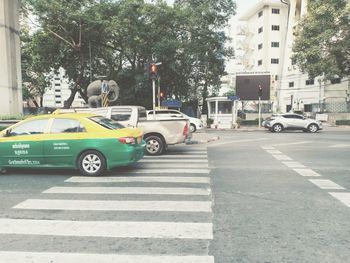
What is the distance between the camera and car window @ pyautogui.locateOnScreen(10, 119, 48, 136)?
29.7 ft

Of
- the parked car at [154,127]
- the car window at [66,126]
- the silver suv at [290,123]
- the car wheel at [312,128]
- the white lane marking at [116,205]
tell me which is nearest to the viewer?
the white lane marking at [116,205]

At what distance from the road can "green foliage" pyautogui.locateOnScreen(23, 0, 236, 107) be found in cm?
2319

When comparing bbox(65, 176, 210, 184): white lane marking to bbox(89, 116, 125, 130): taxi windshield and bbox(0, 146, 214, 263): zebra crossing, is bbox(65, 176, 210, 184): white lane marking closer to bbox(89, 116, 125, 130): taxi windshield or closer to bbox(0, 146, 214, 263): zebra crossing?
bbox(0, 146, 214, 263): zebra crossing

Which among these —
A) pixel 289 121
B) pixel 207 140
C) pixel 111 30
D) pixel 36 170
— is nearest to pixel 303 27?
pixel 289 121

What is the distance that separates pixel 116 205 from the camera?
242 inches

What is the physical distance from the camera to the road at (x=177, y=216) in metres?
4.14

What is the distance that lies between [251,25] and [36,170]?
61403 millimetres

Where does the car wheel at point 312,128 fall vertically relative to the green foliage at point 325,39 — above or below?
below

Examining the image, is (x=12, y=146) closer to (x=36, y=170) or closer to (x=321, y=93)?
(x=36, y=170)

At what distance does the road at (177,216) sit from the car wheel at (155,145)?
347 centimetres

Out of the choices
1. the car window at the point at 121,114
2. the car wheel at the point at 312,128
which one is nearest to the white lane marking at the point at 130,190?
the car window at the point at 121,114

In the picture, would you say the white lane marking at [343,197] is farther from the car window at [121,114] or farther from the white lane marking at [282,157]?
the car window at [121,114]

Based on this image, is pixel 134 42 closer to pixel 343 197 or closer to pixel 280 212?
pixel 343 197

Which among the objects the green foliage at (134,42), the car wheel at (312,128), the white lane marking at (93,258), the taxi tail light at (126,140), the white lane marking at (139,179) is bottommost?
the white lane marking at (93,258)
